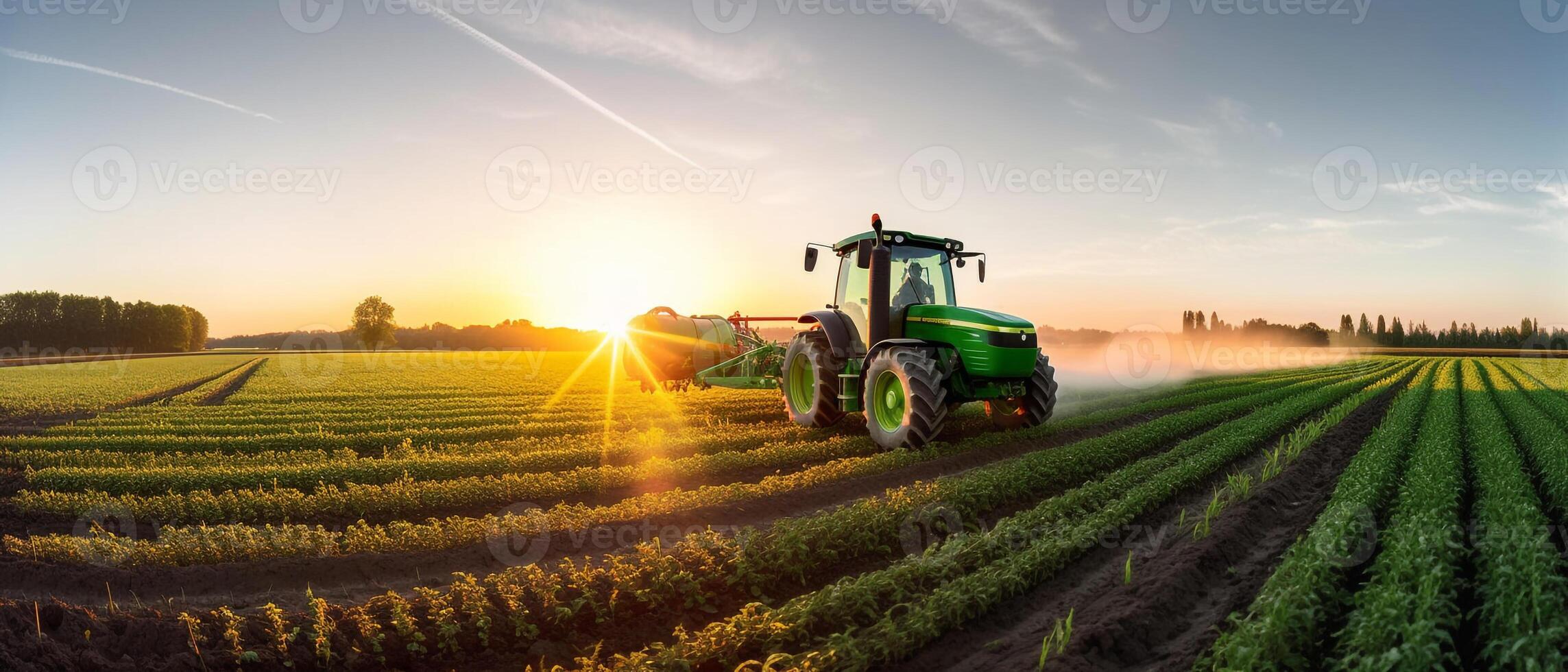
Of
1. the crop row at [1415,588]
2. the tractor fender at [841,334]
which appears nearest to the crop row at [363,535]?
the tractor fender at [841,334]

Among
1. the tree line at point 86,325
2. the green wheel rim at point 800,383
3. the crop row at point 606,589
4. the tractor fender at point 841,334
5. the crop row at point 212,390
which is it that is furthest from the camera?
the tree line at point 86,325

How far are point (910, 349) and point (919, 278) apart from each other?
1.59m

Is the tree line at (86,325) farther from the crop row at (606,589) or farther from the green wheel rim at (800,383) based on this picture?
the crop row at (606,589)

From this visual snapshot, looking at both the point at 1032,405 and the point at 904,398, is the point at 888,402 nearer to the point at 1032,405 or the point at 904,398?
the point at 904,398

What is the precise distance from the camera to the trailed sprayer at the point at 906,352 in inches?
436

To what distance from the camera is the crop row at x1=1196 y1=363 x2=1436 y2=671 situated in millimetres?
4398

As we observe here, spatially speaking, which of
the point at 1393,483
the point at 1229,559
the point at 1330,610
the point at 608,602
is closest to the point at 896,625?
the point at 608,602

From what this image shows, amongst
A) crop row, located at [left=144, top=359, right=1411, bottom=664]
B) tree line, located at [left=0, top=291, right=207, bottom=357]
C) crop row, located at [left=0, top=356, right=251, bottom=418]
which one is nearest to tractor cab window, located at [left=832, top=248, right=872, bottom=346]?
crop row, located at [left=144, top=359, right=1411, bottom=664]

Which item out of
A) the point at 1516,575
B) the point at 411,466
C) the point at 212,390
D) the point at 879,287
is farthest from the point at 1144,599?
the point at 212,390

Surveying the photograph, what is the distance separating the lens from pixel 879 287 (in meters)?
11.7

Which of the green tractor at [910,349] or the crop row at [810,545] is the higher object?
the green tractor at [910,349]

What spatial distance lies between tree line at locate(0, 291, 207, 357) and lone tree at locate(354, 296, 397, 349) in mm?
22393

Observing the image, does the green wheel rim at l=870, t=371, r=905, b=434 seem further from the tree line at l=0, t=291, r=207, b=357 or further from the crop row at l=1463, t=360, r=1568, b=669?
the tree line at l=0, t=291, r=207, b=357

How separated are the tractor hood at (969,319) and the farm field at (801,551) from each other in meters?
1.96
